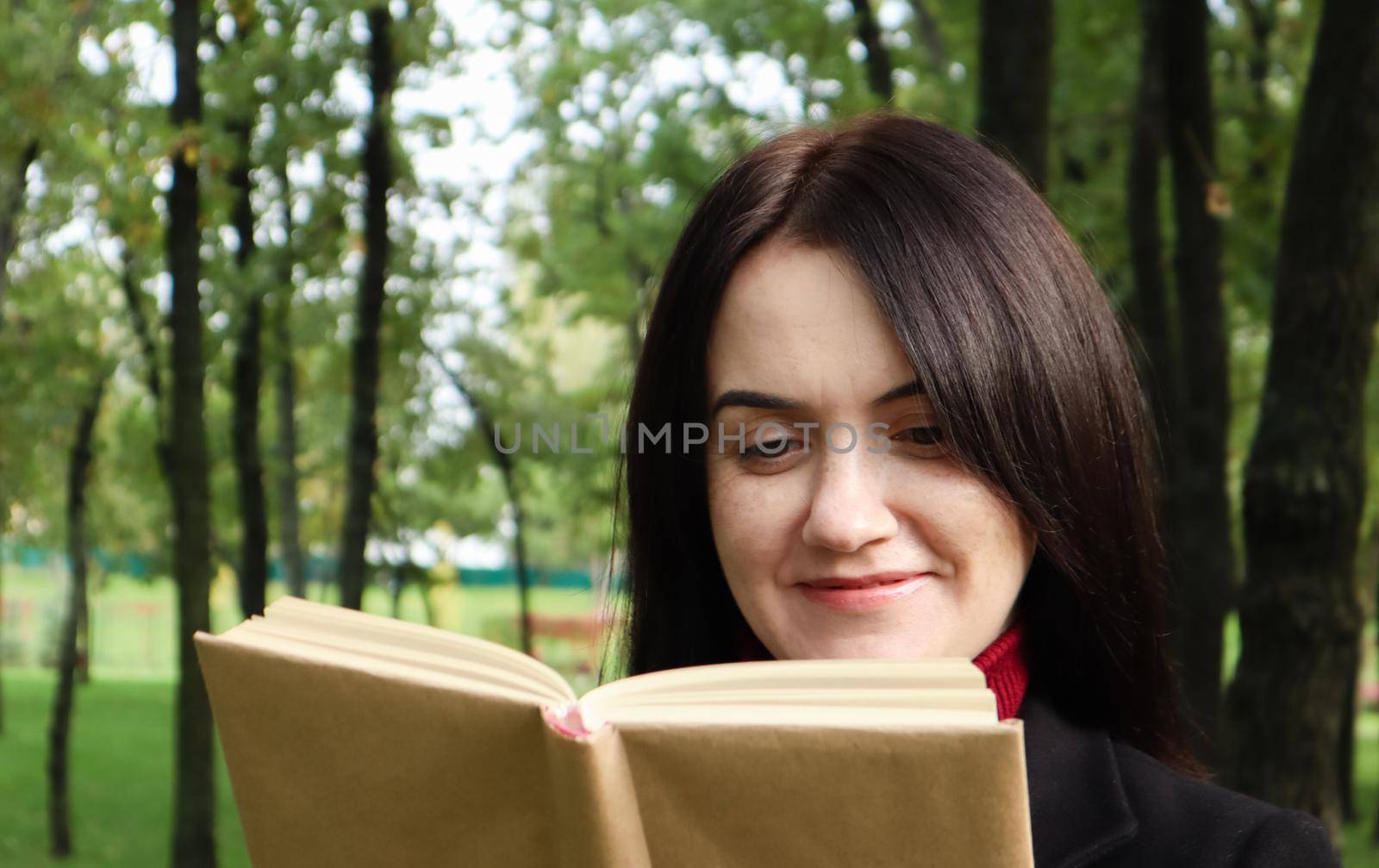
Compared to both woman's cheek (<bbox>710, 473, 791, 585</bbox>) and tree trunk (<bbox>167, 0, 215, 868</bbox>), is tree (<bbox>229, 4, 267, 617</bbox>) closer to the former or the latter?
tree trunk (<bbox>167, 0, 215, 868</bbox>)

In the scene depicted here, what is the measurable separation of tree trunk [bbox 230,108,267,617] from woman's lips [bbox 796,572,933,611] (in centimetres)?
1043

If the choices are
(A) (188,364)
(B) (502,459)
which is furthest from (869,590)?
(B) (502,459)

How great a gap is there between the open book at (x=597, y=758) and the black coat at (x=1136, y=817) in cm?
54

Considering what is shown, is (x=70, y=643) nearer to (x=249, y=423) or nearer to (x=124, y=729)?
(x=249, y=423)

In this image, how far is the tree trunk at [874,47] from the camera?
38.2 ft

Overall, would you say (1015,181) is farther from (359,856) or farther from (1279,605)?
(1279,605)

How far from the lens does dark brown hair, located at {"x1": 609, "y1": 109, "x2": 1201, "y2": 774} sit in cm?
167

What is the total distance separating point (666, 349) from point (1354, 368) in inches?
118

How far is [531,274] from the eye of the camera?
739 inches

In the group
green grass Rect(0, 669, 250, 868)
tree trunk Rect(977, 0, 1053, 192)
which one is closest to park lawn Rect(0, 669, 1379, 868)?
green grass Rect(0, 669, 250, 868)

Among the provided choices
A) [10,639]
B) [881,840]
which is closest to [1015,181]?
[881,840]

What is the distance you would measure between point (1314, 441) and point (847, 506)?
3.08m

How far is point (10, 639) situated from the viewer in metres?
35.2

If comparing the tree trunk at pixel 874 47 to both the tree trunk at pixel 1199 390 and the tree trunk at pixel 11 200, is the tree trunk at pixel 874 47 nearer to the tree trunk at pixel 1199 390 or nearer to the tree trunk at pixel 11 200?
the tree trunk at pixel 1199 390
